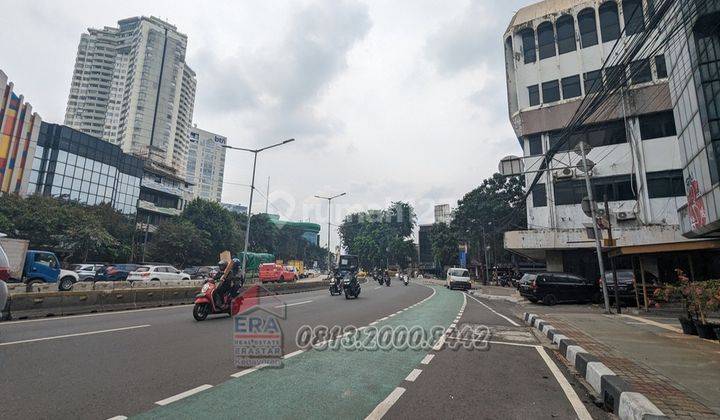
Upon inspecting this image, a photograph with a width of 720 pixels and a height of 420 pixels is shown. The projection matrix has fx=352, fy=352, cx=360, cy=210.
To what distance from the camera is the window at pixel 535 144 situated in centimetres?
2752

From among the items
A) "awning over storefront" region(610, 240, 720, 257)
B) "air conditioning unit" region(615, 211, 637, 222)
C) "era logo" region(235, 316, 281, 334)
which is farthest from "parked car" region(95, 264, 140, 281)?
"air conditioning unit" region(615, 211, 637, 222)

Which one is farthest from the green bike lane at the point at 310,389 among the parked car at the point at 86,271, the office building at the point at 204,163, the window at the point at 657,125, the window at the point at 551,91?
the office building at the point at 204,163

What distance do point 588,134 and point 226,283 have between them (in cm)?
2721

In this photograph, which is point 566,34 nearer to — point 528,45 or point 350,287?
point 528,45

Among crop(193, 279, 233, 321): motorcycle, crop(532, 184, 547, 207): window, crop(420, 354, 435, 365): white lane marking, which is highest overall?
crop(532, 184, 547, 207): window

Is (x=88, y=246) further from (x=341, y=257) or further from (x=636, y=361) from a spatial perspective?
(x=636, y=361)

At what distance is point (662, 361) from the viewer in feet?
18.9

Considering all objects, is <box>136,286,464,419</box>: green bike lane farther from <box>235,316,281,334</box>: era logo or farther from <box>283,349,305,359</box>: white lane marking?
<box>235,316,281,334</box>: era logo

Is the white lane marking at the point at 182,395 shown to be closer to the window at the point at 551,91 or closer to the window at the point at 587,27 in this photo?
the window at the point at 551,91

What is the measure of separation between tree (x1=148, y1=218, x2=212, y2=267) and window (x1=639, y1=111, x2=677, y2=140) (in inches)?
1874

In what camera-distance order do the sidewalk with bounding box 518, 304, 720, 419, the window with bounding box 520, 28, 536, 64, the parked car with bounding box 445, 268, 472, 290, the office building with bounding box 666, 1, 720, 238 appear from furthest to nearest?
the parked car with bounding box 445, 268, 472, 290
the window with bounding box 520, 28, 536, 64
the office building with bounding box 666, 1, 720, 238
the sidewalk with bounding box 518, 304, 720, 419

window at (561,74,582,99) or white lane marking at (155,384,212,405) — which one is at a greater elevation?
window at (561,74,582,99)

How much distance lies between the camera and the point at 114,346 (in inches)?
248

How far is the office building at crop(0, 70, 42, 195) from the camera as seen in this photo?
4309 centimetres
